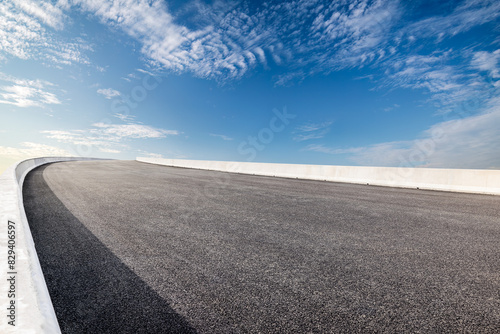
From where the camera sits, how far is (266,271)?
2918 mm

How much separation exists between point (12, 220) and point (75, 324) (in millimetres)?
2123

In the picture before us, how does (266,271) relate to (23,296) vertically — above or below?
below

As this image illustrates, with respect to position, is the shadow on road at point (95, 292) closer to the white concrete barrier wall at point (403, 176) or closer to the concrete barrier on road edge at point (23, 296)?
the concrete barrier on road edge at point (23, 296)

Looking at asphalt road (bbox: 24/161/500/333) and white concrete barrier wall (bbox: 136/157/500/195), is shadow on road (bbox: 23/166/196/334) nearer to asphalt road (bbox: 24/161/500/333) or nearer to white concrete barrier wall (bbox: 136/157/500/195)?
asphalt road (bbox: 24/161/500/333)

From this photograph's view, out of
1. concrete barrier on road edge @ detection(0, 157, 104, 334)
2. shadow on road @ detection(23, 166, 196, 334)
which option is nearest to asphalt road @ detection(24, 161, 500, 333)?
shadow on road @ detection(23, 166, 196, 334)

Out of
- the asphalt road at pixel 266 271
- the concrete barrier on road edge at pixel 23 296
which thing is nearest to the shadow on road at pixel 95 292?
the asphalt road at pixel 266 271

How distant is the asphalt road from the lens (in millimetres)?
2074

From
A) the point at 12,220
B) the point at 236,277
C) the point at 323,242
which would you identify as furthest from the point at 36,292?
the point at 323,242

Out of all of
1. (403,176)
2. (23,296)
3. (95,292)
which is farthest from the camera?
(403,176)

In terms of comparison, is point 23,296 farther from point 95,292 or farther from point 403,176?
point 403,176

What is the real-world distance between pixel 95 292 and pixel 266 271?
170 centimetres

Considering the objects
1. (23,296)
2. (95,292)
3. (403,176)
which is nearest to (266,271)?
(95,292)

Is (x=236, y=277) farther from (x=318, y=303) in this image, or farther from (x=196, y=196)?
(x=196, y=196)

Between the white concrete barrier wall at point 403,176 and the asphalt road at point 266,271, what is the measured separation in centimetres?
609
